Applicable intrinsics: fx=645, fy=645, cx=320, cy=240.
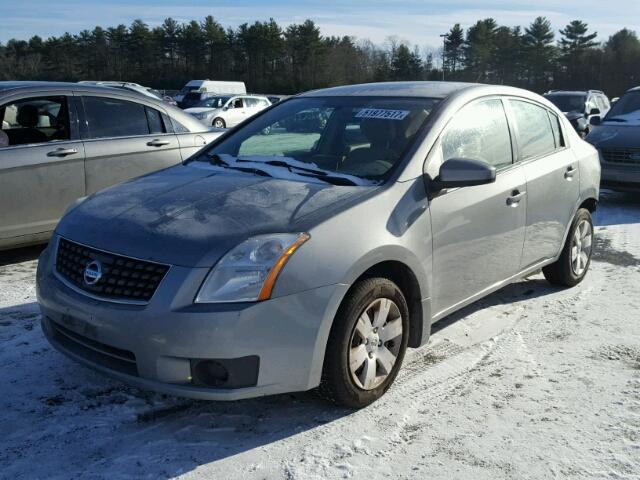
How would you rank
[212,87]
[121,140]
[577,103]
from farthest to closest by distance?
[212,87], [577,103], [121,140]

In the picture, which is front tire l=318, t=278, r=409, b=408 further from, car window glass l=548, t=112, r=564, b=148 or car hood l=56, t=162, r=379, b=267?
car window glass l=548, t=112, r=564, b=148

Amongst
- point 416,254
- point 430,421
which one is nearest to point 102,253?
point 416,254

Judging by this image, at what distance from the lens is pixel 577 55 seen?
72.4m

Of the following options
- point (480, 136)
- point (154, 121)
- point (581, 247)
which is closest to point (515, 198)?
point (480, 136)

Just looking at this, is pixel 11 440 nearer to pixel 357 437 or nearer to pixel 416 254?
pixel 357 437

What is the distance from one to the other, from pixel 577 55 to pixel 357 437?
256 feet

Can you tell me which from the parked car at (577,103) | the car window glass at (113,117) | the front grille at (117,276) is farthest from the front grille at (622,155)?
the front grille at (117,276)

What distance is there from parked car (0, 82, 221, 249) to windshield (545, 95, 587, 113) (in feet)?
47.0

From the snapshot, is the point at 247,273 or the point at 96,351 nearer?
the point at 247,273

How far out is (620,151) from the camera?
9383mm

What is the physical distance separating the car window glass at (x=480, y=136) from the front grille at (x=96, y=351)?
80.5 inches

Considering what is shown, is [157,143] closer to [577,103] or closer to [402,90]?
[402,90]

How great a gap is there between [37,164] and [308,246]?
11.6ft

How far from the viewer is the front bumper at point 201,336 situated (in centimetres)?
272
